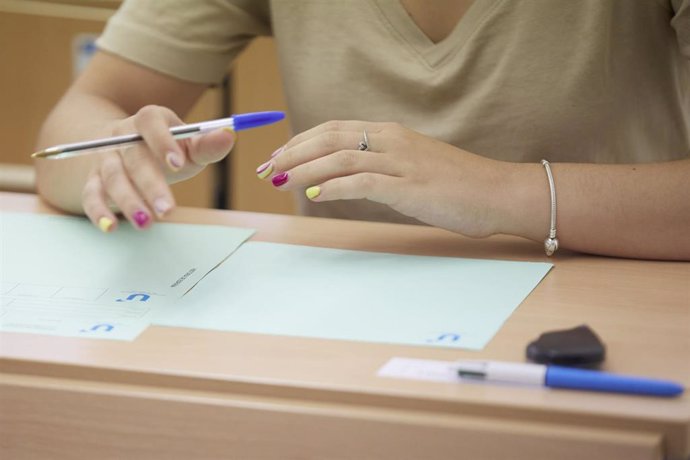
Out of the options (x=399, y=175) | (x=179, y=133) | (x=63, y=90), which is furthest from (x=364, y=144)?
(x=63, y=90)

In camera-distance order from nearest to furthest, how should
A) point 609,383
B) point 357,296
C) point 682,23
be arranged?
point 609,383
point 357,296
point 682,23

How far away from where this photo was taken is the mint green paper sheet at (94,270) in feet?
2.64

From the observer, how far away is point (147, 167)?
95 cm

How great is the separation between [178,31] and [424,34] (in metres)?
0.30

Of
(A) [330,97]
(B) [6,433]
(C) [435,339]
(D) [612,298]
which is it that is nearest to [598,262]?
(D) [612,298]

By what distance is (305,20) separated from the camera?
1.26 m

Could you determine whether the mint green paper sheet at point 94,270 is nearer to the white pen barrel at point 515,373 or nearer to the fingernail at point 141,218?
the fingernail at point 141,218

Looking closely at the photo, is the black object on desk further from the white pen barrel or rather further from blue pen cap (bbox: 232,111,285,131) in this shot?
blue pen cap (bbox: 232,111,285,131)

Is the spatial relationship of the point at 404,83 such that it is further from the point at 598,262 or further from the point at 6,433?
the point at 6,433

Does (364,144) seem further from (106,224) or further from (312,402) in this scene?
(312,402)

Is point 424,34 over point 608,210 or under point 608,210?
over

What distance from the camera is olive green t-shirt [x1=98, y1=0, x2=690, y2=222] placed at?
116 cm

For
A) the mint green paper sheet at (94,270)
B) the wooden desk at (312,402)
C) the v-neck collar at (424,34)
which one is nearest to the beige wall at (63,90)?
the v-neck collar at (424,34)

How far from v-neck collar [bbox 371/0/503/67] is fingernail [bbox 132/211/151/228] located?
0.43 meters
